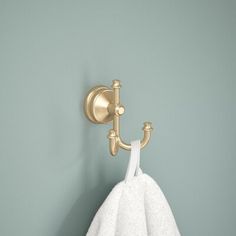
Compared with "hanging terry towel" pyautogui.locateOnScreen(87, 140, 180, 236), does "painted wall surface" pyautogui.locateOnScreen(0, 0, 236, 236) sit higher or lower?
higher

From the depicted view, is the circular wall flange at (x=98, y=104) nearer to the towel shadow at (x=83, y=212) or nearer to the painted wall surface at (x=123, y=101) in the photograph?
Answer: the painted wall surface at (x=123, y=101)

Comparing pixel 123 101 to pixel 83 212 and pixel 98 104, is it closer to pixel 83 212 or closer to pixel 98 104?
pixel 98 104

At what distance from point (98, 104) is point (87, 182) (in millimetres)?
162

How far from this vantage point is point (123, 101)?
77cm

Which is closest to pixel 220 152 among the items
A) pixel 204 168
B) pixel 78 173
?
pixel 204 168

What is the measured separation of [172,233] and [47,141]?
309mm

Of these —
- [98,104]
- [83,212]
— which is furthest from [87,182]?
[98,104]

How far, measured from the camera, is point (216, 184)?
3.33ft

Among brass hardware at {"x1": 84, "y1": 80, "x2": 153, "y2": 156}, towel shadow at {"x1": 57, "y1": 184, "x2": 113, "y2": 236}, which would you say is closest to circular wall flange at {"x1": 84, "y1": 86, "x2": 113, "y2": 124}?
brass hardware at {"x1": 84, "y1": 80, "x2": 153, "y2": 156}

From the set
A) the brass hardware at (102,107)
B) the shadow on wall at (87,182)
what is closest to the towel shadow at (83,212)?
the shadow on wall at (87,182)

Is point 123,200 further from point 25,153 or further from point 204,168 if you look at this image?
point 204,168

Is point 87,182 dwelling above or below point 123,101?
below

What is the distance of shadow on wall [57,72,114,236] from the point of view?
2.31ft

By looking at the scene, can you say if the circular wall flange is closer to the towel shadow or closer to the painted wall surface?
the painted wall surface
